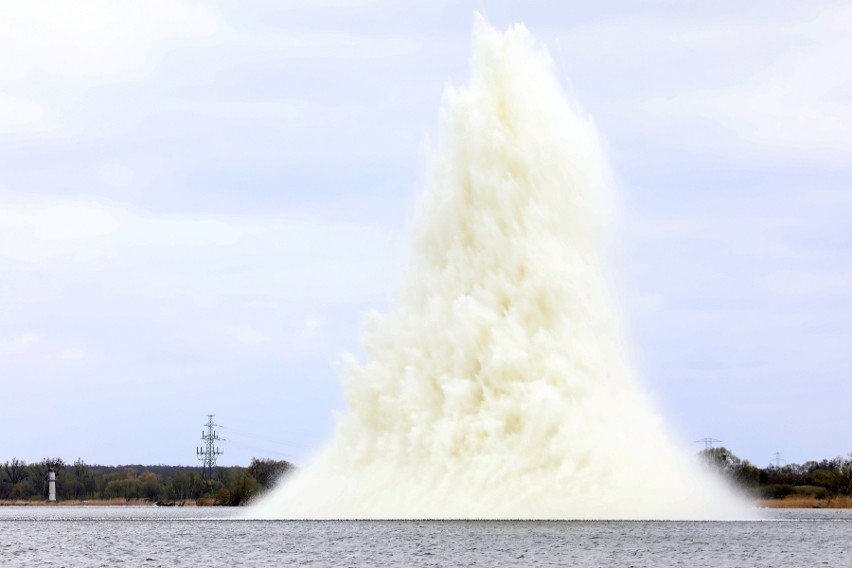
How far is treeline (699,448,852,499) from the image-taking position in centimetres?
11475

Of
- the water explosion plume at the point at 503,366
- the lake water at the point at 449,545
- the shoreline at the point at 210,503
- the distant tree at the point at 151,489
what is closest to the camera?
the lake water at the point at 449,545

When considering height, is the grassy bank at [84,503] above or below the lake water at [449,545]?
above

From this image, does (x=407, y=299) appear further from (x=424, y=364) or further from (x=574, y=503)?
(x=574, y=503)

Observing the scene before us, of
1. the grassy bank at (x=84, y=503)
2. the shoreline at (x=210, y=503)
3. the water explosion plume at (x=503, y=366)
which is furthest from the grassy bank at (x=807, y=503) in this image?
the grassy bank at (x=84, y=503)

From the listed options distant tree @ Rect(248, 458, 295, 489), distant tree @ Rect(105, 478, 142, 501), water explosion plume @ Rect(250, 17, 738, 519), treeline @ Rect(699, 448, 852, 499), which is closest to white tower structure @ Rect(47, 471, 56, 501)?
distant tree @ Rect(105, 478, 142, 501)

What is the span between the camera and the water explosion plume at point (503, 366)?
5572cm

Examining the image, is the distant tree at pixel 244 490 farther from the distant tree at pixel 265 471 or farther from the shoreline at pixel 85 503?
the shoreline at pixel 85 503

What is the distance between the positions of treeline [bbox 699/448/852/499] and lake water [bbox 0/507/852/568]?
44.4 meters

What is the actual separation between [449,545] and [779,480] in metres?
85.1

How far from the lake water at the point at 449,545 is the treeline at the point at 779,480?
146ft

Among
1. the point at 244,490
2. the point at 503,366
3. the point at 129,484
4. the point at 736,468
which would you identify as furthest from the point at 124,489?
the point at 503,366

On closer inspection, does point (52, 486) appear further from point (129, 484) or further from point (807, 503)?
point (807, 503)

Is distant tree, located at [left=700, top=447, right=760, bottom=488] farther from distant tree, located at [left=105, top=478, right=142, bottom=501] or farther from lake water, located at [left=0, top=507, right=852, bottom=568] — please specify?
distant tree, located at [left=105, top=478, right=142, bottom=501]

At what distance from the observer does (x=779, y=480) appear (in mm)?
128625
